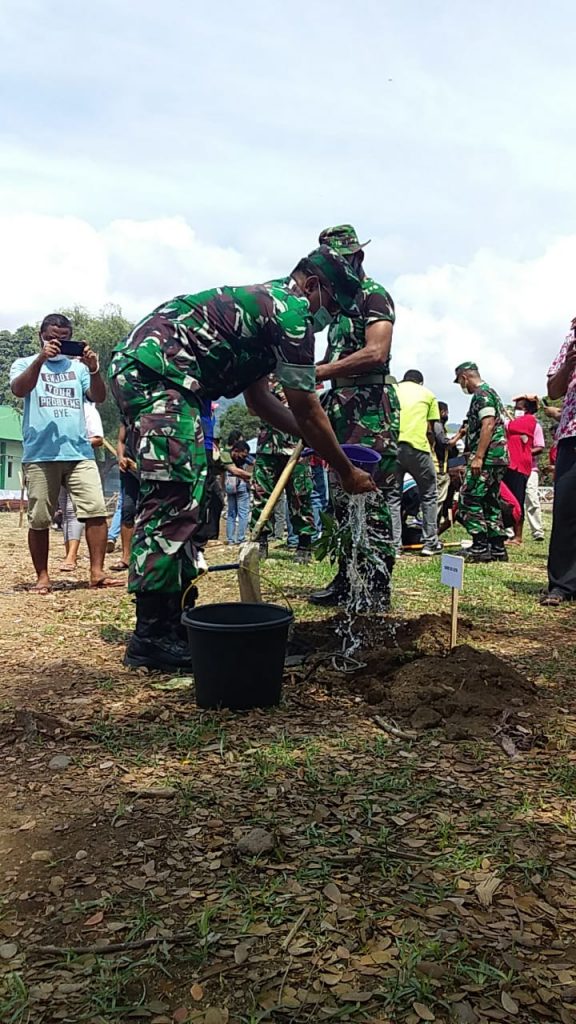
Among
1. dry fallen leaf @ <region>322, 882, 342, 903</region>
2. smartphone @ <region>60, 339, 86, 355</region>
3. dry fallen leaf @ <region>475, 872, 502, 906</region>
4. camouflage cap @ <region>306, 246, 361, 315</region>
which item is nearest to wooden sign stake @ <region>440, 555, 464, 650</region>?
camouflage cap @ <region>306, 246, 361, 315</region>

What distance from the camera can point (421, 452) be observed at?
815 cm

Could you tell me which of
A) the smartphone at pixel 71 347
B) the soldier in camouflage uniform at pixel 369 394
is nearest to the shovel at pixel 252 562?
the soldier in camouflage uniform at pixel 369 394

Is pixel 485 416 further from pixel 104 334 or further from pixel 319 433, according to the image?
pixel 104 334

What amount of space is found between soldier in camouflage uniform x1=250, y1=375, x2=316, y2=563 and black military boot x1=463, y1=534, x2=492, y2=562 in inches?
73.3

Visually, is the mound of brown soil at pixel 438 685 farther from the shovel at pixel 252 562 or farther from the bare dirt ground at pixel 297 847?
the shovel at pixel 252 562

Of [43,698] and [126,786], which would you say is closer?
[126,786]

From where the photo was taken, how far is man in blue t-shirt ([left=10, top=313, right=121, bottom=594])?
561cm

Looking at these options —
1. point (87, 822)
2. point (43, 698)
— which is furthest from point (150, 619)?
point (87, 822)

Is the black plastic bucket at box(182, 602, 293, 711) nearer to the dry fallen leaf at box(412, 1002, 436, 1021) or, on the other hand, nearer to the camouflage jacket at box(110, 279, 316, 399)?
the camouflage jacket at box(110, 279, 316, 399)

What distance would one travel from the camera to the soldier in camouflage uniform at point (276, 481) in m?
7.41

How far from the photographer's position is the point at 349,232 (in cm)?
481

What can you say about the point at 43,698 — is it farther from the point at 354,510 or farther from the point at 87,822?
the point at 354,510

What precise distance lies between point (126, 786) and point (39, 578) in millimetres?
3787

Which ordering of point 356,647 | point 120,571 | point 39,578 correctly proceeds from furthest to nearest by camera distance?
point 120,571 → point 39,578 → point 356,647
